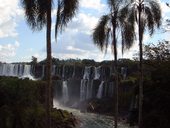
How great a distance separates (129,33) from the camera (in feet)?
78.5

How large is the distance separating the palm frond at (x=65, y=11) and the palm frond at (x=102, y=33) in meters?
6.29

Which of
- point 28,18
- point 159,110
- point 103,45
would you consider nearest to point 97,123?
point 159,110

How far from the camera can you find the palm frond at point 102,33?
23.6 m

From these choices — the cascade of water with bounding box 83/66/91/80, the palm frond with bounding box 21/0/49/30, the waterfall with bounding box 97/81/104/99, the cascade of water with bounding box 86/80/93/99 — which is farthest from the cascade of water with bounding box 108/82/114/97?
the palm frond with bounding box 21/0/49/30

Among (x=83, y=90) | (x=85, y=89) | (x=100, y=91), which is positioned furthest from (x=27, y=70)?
(x=100, y=91)

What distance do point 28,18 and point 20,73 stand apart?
94762 millimetres

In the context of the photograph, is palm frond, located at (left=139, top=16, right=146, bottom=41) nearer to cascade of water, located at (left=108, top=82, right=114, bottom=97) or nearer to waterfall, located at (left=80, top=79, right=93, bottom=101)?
cascade of water, located at (left=108, top=82, right=114, bottom=97)

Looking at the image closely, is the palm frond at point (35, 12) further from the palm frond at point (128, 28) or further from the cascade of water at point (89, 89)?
the cascade of water at point (89, 89)

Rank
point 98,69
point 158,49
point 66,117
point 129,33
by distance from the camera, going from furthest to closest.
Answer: point 98,69
point 66,117
point 158,49
point 129,33

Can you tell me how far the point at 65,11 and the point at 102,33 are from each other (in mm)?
6728

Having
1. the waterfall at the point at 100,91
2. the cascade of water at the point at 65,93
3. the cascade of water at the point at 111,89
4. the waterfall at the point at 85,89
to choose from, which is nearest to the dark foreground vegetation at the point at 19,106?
the cascade of water at the point at 111,89

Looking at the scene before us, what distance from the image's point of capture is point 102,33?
2375 centimetres

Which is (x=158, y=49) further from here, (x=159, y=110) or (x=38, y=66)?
(x=38, y=66)

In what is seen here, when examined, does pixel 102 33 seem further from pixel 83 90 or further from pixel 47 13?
pixel 83 90
